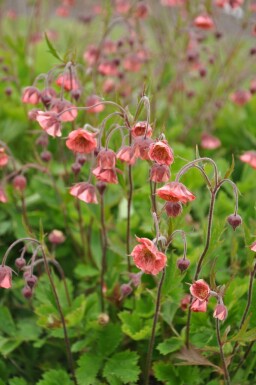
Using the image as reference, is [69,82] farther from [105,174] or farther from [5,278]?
[5,278]

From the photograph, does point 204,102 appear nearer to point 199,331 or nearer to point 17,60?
point 17,60

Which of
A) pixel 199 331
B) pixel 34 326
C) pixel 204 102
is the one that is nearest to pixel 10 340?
pixel 34 326

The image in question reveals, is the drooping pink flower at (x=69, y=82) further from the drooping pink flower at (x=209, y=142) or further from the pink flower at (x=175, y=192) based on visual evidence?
the drooping pink flower at (x=209, y=142)

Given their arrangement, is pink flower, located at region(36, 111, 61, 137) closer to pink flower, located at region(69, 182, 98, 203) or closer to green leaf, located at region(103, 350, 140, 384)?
pink flower, located at region(69, 182, 98, 203)

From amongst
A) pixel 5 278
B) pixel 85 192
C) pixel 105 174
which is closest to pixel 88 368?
pixel 5 278

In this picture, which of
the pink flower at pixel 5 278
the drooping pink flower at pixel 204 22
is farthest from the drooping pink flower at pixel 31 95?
the drooping pink flower at pixel 204 22
